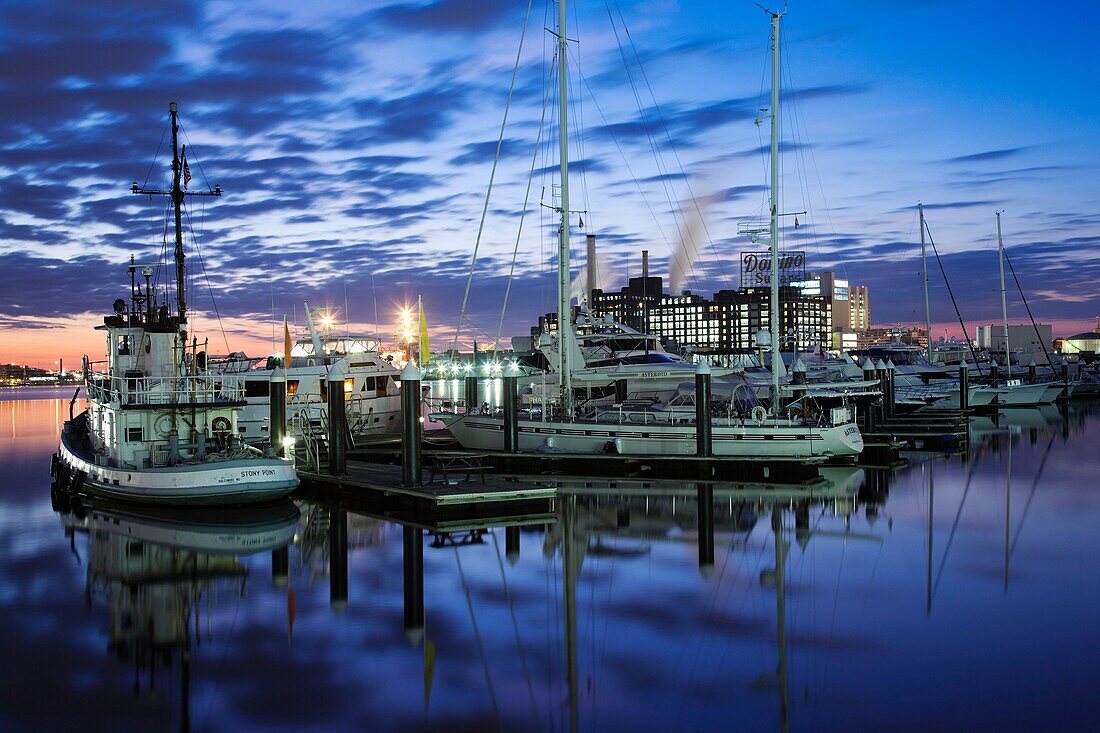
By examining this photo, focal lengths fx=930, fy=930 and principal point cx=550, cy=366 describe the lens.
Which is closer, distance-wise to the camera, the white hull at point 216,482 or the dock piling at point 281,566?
the dock piling at point 281,566

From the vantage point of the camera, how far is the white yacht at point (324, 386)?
129ft

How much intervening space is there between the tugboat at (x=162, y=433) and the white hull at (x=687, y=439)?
10657 mm

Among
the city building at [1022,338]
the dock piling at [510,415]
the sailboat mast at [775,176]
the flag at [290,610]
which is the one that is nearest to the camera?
the flag at [290,610]

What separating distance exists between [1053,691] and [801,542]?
9.95 metres

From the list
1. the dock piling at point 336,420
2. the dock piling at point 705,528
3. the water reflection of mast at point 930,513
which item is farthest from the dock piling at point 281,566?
the water reflection of mast at point 930,513

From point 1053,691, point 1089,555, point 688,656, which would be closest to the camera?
point 1053,691

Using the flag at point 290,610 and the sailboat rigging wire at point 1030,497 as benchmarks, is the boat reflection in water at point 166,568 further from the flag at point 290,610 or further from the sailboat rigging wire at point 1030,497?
the sailboat rigging wire at point 1030,497

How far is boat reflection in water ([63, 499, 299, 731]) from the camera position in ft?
48.9

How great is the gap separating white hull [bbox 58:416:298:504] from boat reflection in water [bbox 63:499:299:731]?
23.5 inches

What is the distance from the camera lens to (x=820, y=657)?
45.8 ft

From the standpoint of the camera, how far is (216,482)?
25156 millimetres

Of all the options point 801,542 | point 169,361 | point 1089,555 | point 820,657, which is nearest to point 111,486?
point 169,361

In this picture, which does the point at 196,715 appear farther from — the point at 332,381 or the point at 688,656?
the point at 332,381

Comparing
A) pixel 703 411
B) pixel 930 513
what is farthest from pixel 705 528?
pixel 703 411
